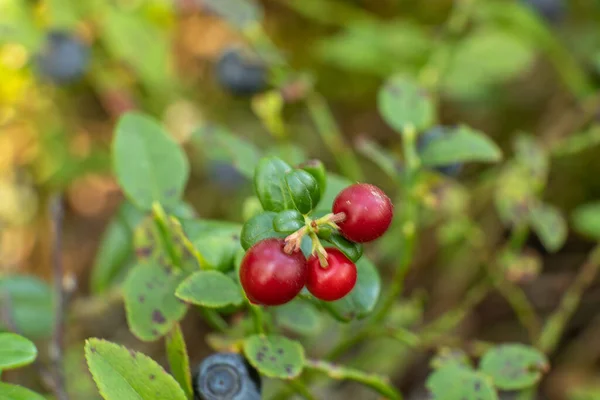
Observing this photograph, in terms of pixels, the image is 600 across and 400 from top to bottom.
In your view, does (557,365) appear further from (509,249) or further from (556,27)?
(556,27)

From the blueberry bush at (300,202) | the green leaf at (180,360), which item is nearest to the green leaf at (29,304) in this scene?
the blueberry bush at (300,202)

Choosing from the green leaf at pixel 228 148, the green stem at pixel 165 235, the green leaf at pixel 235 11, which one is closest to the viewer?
the green stem at pixel 165 235

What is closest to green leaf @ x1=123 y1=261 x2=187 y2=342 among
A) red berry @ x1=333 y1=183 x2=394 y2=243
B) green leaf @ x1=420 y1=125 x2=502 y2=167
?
red berry @ x1=333 y1=183 x2=394 y2=243

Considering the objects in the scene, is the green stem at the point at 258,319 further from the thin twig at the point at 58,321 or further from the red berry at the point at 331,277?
the thin twig at the point at 58,321

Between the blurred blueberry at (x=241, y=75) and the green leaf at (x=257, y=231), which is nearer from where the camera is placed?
the green leaf at (x=257, y=231)

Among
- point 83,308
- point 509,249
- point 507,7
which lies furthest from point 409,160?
point 507,7

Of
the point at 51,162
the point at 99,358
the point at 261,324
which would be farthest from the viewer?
the point at 51,162

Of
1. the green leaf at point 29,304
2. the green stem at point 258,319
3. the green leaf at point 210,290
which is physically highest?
the green leaf at point 210,290
